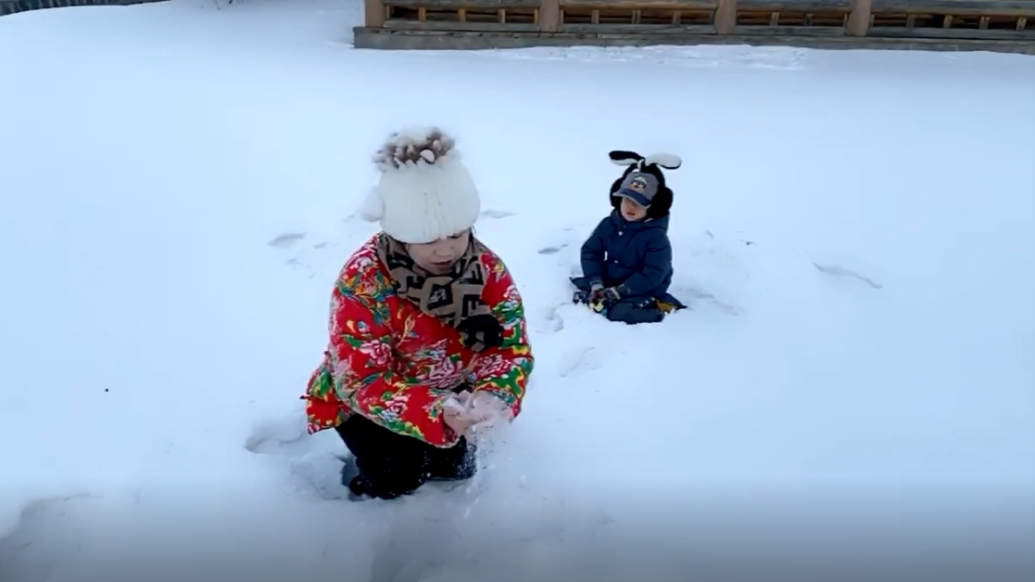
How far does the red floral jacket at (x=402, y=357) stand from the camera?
6.16ft

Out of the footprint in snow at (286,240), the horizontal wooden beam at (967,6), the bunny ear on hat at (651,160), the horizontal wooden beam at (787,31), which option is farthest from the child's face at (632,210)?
the horizontal wooden beam at (967,6)

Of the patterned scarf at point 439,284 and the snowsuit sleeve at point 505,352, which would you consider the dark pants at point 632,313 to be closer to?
the snowsuit sleeve at point 505,352

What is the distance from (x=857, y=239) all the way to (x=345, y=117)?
338 centimetres

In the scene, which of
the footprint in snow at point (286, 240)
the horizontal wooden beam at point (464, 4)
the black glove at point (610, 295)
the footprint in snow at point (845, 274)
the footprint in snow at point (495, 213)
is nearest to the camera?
the black glove at point (610, 295)

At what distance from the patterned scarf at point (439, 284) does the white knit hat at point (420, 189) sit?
0.07 metres

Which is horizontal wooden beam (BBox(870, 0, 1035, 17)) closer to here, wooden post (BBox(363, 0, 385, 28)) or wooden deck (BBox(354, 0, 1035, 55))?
wooden deck (BBox(354, 0, 1035, 55))

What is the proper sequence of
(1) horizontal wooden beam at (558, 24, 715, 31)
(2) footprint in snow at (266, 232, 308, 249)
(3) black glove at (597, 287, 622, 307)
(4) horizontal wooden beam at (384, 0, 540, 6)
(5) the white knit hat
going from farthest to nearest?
(1) horizontal wooden beam at (558, 24, 715, 31)
(4) horizontal wooden beam at (384, 0, 540, 6)
(2) footprint in snow at (266, 232, 308, 249)
(3) black glove at (597, 287, 622, 307)
(5) the white knit hat

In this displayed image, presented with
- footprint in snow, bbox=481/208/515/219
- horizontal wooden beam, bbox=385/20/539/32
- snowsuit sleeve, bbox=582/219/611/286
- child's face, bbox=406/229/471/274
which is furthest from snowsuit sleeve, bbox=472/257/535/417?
horizontal wooden beam, bbox=385/20/539/32

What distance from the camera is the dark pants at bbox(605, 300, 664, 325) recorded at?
125 inches

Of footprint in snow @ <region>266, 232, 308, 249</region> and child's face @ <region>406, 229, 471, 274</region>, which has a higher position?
child's face @ <region>406, 229, 471, 274</region>

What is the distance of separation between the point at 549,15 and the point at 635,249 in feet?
16.2

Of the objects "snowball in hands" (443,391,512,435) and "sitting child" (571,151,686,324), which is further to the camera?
"sitting child" (571,151,686,324)

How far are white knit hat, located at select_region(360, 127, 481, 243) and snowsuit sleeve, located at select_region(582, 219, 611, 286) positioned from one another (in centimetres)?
157

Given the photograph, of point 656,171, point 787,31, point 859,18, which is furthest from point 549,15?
point 656,171
